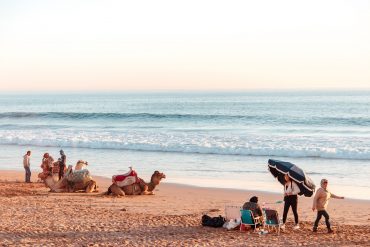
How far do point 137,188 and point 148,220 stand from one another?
4.18m

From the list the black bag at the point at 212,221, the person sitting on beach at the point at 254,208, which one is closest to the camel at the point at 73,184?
the black bag at the point at 212,221

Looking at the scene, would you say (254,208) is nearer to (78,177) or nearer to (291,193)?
(291,193)

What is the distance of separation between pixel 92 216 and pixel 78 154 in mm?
16010

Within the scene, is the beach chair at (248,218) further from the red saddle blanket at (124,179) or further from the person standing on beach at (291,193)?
the red saddle blanket at (124,179)

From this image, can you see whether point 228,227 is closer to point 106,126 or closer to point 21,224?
point 21,224

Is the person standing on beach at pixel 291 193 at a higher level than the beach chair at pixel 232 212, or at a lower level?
higher

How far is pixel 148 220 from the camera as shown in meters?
14.4

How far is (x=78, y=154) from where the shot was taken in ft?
100

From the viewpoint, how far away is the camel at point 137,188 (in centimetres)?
1823

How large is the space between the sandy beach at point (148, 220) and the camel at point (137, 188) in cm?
29

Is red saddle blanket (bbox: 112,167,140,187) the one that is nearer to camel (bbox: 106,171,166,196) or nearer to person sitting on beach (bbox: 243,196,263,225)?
camel (bbox: 106,171,166,196)

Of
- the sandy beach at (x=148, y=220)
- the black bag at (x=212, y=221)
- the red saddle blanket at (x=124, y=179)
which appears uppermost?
the red saddle blanket at (x=124, y=179)

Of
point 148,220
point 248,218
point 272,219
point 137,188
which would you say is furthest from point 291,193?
point 137,188

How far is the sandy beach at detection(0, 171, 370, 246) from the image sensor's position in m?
12.5
